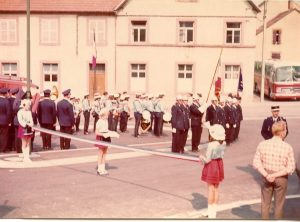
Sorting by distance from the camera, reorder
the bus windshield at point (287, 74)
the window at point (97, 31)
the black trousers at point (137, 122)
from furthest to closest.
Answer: the bus windshield at point (287, 74), the window at point (97, 31), the black trousers at point (137, 122)

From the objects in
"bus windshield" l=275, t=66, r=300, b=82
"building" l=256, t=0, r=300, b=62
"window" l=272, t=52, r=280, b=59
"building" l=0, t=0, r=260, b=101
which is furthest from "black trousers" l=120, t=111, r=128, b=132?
"window" l=272, t=52, r=280, b=59

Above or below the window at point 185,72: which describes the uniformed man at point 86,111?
below

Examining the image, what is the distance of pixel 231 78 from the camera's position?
20.8m

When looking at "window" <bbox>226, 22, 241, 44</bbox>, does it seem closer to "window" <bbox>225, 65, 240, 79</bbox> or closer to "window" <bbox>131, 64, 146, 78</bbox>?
"window" <bbox>225, 65, 240, 79</bbox>

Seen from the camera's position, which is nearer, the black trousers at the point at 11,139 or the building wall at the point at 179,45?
the black trousers at the point at 11,139

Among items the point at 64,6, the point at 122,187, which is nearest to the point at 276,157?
the point at 122,187

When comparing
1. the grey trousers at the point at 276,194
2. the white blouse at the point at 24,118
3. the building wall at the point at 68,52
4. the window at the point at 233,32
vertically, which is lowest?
the grey trousers at the point at 276,194

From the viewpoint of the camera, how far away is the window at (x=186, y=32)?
20848mm

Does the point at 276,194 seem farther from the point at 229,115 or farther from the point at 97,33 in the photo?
the point at 97,33

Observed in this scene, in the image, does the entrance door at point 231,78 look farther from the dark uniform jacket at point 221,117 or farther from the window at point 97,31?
the dark uniform jacket at point 221,117

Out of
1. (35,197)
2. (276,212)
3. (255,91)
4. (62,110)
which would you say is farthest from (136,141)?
(255,91)

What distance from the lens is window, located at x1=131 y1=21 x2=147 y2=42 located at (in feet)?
70.5

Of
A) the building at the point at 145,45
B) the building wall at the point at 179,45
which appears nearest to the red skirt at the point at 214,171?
the building at the point at 145,45

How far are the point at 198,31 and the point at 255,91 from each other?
198 inches
